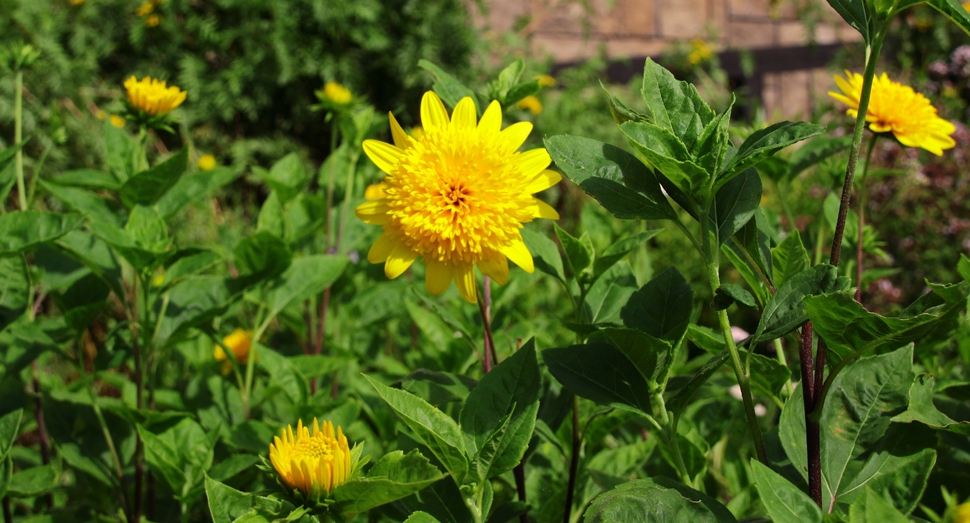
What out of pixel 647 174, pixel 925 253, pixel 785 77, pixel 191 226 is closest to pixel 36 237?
pixel 647 174

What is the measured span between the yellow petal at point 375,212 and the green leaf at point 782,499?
0.42 m

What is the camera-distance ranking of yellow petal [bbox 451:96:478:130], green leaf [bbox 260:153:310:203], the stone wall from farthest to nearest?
the stone wall
green leaf [bbox 260:153:310:203]
yellow petal [bbox 451:96:478:130]

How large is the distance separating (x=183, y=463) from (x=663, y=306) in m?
0.61

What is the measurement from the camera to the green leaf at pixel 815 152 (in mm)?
844

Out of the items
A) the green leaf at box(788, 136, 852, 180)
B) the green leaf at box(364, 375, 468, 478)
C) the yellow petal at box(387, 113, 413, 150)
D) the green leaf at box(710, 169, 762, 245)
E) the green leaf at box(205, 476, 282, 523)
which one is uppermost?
the yellow petal at box(387, 113, 413, 150)

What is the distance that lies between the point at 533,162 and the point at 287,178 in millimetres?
712

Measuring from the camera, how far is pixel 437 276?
668 millimetres

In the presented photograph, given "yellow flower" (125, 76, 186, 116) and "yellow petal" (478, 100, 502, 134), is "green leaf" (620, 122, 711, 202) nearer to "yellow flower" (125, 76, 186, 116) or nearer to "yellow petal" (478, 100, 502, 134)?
"yellow petal" (478, 100, 502, 134)

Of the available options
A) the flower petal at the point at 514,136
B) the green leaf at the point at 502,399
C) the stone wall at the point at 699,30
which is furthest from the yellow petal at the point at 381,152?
the stone wall at the point at 699,30

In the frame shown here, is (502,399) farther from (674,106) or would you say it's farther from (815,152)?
(815,152)

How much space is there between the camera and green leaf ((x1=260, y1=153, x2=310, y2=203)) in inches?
45.8

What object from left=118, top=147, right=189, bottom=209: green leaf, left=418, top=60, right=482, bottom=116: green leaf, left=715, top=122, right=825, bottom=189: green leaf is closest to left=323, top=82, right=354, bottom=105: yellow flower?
left=118, top=147, right=189, bottom=209: green leaf

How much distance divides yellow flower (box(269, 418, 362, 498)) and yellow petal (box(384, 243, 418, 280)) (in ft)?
0.54

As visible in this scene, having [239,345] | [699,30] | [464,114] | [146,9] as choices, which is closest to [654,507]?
[464,114]
